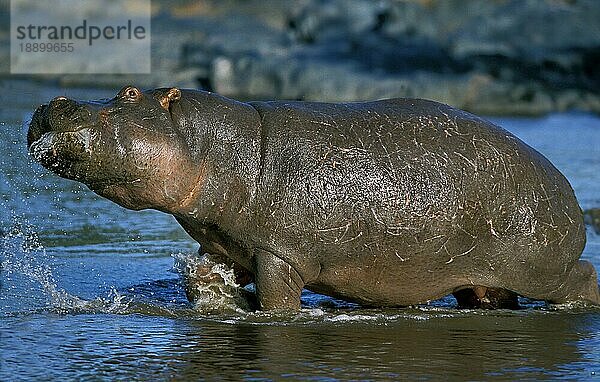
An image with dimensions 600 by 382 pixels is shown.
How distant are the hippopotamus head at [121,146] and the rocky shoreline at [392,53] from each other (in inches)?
745

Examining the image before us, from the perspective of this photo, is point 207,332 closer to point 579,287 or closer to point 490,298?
point 490,298

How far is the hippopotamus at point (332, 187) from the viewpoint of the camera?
23.4ft

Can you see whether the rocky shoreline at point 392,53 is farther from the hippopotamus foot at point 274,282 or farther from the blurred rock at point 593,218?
the hippopotamus foot at point 274,282

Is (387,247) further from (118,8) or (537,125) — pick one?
(118,8)

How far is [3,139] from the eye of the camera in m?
15.2

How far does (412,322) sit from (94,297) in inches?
85.0

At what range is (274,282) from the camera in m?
7.36

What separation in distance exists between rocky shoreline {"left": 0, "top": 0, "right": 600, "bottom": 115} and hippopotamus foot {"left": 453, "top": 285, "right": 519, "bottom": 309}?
17671mm

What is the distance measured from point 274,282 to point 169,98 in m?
1.28

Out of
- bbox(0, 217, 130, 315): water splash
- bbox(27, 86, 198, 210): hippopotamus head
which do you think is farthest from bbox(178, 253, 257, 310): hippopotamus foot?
bbox(27, 86, 198, 210): hippopotamus head

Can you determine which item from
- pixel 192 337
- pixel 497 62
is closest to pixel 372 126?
pixel 192 337

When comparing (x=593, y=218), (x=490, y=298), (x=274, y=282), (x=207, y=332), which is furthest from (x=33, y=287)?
(x=593, y=218)

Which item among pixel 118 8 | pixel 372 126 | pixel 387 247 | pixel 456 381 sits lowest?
pixel 456 381

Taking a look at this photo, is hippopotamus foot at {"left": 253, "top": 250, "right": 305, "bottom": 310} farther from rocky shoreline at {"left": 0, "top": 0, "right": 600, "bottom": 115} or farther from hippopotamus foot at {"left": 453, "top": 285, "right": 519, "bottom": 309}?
rocky shoreline at {"left": 0, "top": 0, "right": 600, "bottom": 115}
